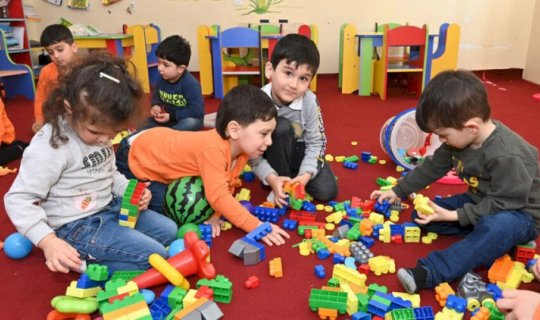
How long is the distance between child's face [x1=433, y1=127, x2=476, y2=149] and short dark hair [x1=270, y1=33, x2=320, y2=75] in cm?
58

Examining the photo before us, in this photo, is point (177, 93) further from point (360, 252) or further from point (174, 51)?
point (360, 252)

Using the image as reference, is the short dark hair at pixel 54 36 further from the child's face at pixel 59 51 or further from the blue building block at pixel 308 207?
the blue building block at pixel 308 207

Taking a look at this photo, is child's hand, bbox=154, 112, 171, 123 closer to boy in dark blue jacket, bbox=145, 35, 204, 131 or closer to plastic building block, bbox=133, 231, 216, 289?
boy in dark blue jacket, bbox=145, 35, 204, 131

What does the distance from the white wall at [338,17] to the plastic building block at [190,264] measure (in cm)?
369

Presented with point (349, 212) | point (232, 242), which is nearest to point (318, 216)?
point (349, 212)

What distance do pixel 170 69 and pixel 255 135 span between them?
1.10 meters

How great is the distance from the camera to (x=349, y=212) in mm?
1590

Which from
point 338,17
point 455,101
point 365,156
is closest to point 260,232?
point 455,101

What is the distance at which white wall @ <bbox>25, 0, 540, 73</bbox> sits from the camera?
4434mm

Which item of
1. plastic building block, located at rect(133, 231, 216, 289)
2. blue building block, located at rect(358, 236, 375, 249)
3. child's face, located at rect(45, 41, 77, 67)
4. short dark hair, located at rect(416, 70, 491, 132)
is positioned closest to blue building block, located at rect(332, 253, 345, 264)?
blue building block, located at rect(358, 236, 375, 249)

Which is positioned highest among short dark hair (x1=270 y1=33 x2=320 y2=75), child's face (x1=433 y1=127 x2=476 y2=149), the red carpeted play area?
short dark hair (x1=270 y1=33 x2=320 y2=75)

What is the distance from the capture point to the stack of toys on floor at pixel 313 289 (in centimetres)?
104

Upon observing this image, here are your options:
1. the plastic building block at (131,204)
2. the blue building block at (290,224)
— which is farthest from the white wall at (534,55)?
the plastic building block at (131,204)

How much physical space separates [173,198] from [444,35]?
9.65 ft
